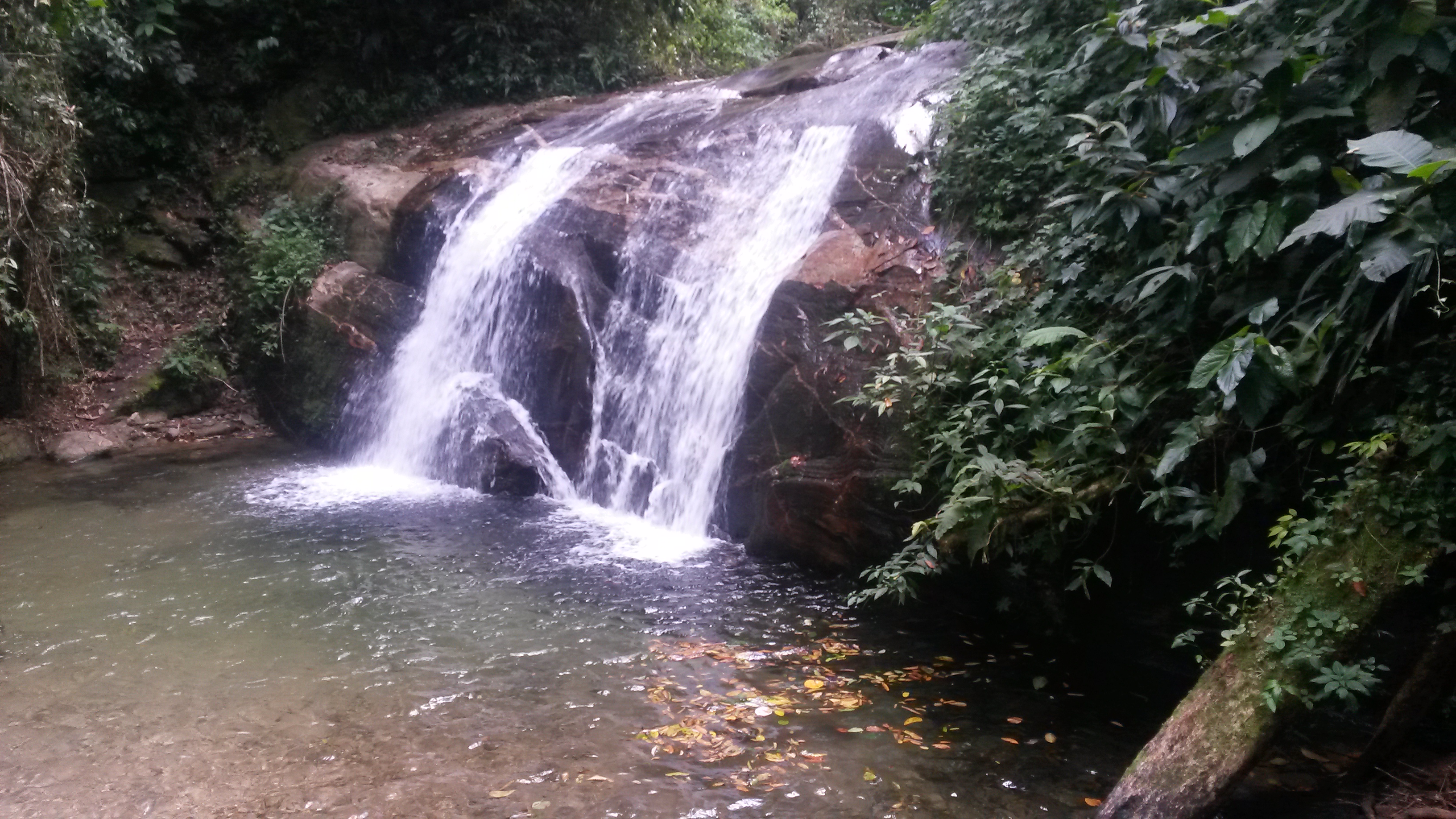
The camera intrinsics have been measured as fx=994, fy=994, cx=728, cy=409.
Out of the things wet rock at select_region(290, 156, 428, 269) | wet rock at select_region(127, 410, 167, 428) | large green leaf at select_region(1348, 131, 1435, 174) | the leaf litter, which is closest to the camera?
large green leaf at select_region(1348, 131, 1435, 174)

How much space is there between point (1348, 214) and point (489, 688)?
409 centimetres

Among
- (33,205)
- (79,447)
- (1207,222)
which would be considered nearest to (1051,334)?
(1207,222)

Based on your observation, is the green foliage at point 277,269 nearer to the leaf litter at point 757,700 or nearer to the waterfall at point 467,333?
the waterfall at point 467,333

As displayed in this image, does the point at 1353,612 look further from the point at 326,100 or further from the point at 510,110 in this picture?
the point at 326,100

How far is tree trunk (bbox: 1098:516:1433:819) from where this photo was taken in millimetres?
3367

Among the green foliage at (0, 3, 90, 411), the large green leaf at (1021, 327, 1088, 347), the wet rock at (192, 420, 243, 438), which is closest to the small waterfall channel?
the wet rock at (192, 420, 243, 438)

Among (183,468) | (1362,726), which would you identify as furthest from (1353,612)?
(183,468)

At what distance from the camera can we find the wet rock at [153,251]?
11.8 metres

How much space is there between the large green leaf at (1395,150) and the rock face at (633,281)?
286cm

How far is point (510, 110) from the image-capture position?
1284cm

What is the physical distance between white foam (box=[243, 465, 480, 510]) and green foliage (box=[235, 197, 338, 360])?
2208 millimetres

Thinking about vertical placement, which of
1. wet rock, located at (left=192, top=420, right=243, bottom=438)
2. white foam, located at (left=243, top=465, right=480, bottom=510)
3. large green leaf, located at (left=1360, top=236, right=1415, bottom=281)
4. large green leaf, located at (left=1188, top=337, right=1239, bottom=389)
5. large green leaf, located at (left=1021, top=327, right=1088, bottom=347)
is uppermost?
large green leaf, located at (left=1360, top=236, right=1415, bottom=281)

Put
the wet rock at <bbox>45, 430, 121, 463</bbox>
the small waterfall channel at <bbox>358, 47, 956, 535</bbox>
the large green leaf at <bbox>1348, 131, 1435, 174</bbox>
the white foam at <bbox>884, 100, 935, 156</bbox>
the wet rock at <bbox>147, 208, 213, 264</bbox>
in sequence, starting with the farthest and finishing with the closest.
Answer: the wet rock at <bbox>147, 208, 213, 264</bbox> → the wet rock at <bbox>45, 430, 121, 463</bbox> → the small waterfall channel at <bbox>358, 47, 956, 535</bbox> → the white foam at <bbox>884, 100, 935, 156</bbox> → the large green leaf at <bbox>1348, 131, 1435, 174</bbox>

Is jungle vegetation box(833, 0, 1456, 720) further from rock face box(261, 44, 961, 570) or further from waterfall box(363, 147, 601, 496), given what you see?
waterfall box(363, 147, 601, 496)
